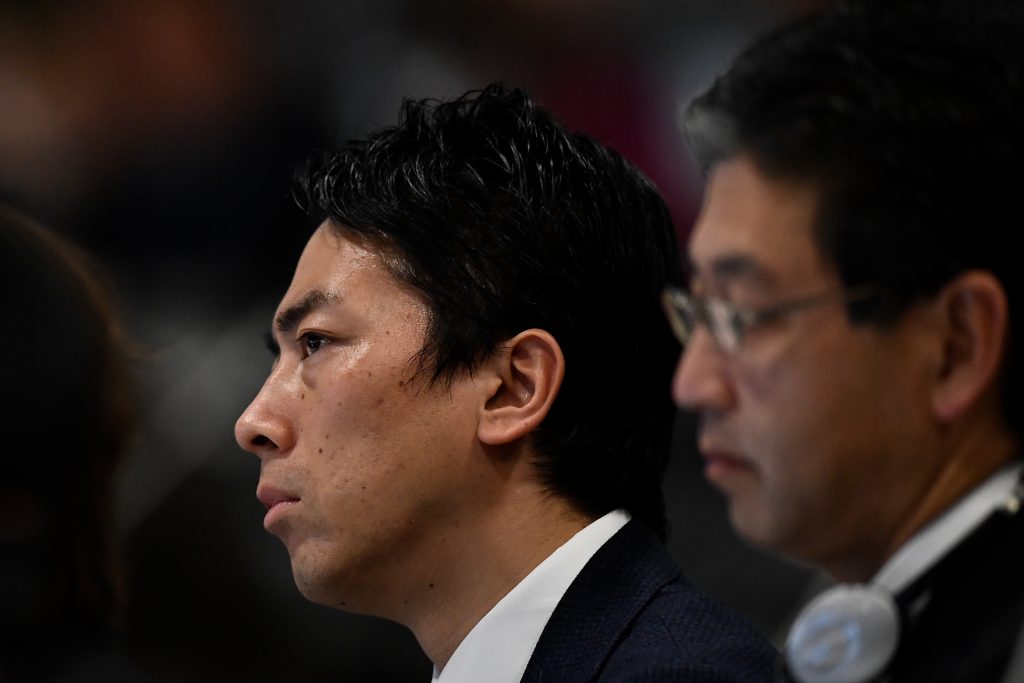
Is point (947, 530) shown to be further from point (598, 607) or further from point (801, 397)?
point (598, 607)

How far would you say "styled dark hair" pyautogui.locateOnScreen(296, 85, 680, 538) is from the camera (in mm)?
1916

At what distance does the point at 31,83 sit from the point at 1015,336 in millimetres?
2903

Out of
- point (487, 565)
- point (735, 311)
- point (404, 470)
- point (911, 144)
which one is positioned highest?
point (911, 144)

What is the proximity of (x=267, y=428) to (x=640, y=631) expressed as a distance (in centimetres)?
59

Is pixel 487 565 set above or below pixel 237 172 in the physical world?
below

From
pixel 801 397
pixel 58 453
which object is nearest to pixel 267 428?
pixel 801 397

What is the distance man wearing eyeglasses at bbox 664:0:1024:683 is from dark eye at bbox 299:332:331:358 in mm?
768

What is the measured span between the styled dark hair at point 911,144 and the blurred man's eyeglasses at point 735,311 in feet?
0.06

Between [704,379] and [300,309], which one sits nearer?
[704,379]

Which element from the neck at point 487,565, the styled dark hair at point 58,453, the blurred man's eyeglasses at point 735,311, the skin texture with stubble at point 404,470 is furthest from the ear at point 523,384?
the styled dark hair at point 58,453

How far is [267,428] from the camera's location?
1.90 meters

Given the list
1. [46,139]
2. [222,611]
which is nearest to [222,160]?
[46,139]

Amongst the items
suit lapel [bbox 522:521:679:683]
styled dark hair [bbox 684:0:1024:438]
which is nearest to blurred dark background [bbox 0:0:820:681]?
suit lapel [bbox 522:521:679:683]

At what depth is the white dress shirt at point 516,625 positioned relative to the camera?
1.80 metres
